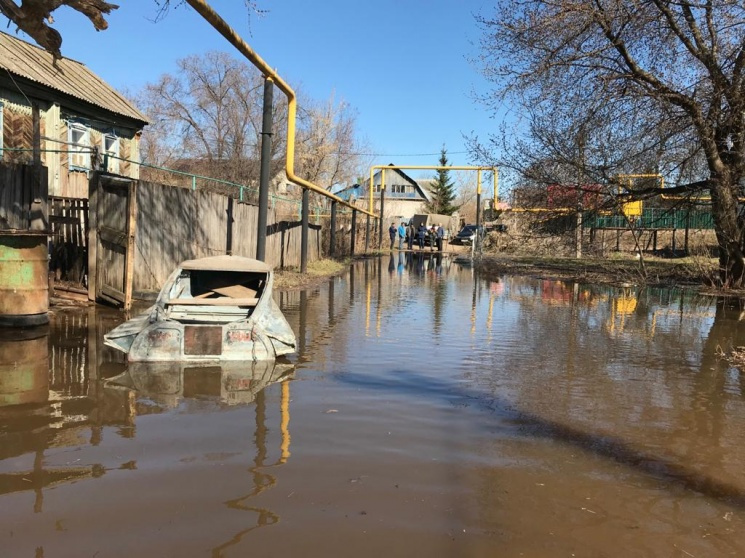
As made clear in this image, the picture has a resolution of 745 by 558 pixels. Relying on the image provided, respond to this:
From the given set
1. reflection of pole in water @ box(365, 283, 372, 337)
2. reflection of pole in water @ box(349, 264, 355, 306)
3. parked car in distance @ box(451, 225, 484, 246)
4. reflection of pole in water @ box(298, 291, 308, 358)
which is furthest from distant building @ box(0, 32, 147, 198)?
parked car in distance @ box(451, 225, 484, 246)

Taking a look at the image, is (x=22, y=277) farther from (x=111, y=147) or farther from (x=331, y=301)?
(x=111, y=147)

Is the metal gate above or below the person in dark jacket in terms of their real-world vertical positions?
below

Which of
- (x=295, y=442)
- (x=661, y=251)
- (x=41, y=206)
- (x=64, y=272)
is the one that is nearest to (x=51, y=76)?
(x=64, y=272)

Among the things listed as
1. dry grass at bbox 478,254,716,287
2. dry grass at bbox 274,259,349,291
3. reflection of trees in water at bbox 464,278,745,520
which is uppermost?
dry grass at bbox 478,254,716,287

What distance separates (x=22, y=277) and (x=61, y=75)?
45.3ft

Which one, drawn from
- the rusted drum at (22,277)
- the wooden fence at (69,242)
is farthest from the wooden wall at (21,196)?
the wooden fence at (69,242)

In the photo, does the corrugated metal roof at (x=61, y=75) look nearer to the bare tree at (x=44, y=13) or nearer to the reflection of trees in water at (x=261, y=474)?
the bare tree at (x=44, y=13)

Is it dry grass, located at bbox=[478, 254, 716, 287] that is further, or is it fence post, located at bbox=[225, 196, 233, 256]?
dry grass, located at bbox=[478, 254, 716, 287]

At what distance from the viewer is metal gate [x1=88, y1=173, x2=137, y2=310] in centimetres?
968

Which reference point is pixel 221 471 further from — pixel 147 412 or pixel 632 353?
pixel 632 353

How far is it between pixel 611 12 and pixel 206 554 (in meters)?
14.8

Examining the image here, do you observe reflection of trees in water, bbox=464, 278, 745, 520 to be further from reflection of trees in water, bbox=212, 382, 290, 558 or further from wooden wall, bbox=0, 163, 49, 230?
wooden wall, bbox=0, 163, 49, 230

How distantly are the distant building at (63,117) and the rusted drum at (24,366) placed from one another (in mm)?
5534

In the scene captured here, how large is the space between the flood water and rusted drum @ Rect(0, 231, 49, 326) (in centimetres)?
26
